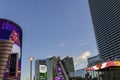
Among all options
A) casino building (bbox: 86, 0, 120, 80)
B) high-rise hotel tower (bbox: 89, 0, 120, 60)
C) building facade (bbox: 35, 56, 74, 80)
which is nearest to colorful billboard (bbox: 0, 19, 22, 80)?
building facade (bbox: 35, 56, 74, 80)

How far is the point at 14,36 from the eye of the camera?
6147 centimetres

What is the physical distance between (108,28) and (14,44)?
12994cm

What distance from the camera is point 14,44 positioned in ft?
200

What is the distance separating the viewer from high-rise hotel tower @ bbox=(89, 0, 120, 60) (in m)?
166

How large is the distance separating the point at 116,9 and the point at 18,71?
12589 centimetres

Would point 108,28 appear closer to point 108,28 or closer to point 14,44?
point 108,28

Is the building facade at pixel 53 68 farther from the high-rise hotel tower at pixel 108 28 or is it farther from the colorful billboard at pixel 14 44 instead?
the high-rise hotel tower at pixel 108 28

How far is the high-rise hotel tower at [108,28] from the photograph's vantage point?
166250mm

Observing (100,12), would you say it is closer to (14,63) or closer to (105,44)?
(105,44)

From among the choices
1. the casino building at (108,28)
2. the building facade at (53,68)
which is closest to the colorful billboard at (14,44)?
the building facade at (53,68)

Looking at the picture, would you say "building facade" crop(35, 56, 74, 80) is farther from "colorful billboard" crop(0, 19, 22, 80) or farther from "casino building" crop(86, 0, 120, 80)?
"casino building" crop(86, 0, 120, 80)

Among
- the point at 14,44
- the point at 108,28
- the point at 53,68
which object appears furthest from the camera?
the point at 108,28

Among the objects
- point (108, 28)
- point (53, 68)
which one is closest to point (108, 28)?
point (108, 28)

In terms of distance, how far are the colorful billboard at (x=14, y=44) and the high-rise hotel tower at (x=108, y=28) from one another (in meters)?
113
